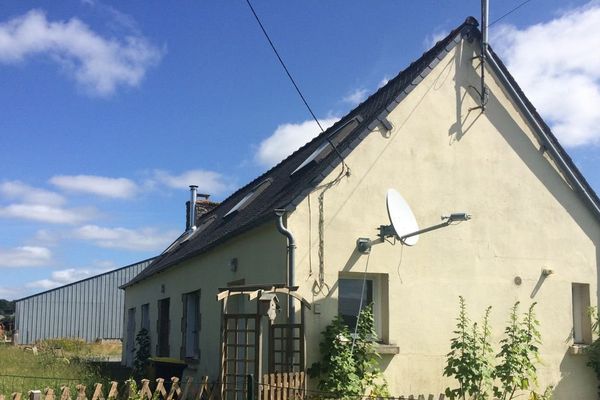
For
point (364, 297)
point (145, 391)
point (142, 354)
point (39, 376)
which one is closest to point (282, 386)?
point (145, 391)

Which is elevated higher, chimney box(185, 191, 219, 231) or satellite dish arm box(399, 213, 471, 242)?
chimney box(185, 191, 219, 231)

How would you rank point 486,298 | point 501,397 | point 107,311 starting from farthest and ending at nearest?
point 107,311 → point 486,298 → point 501,397

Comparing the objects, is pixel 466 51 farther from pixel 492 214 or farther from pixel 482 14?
pixel 492 214

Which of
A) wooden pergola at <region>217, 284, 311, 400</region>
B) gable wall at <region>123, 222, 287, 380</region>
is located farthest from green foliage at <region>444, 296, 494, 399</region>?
gable wall at <region>123, 222, 287, 380</region>

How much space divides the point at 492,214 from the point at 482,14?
360cm

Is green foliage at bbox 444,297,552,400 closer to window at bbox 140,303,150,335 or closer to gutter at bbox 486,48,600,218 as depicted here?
gutter at bbox 486,48,600,218

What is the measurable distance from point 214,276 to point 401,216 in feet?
15.9

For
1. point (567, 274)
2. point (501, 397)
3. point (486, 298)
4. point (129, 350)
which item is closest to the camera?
point (501, 397)

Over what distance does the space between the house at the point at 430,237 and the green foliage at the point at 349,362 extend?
257 millimetres

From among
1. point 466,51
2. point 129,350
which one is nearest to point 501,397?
point 466,51

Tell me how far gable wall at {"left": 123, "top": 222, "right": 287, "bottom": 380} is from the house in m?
0.06

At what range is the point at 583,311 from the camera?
40.2 feet

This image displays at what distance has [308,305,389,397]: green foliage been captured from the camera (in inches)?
367

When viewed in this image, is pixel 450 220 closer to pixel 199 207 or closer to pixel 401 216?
pixel 401 216
